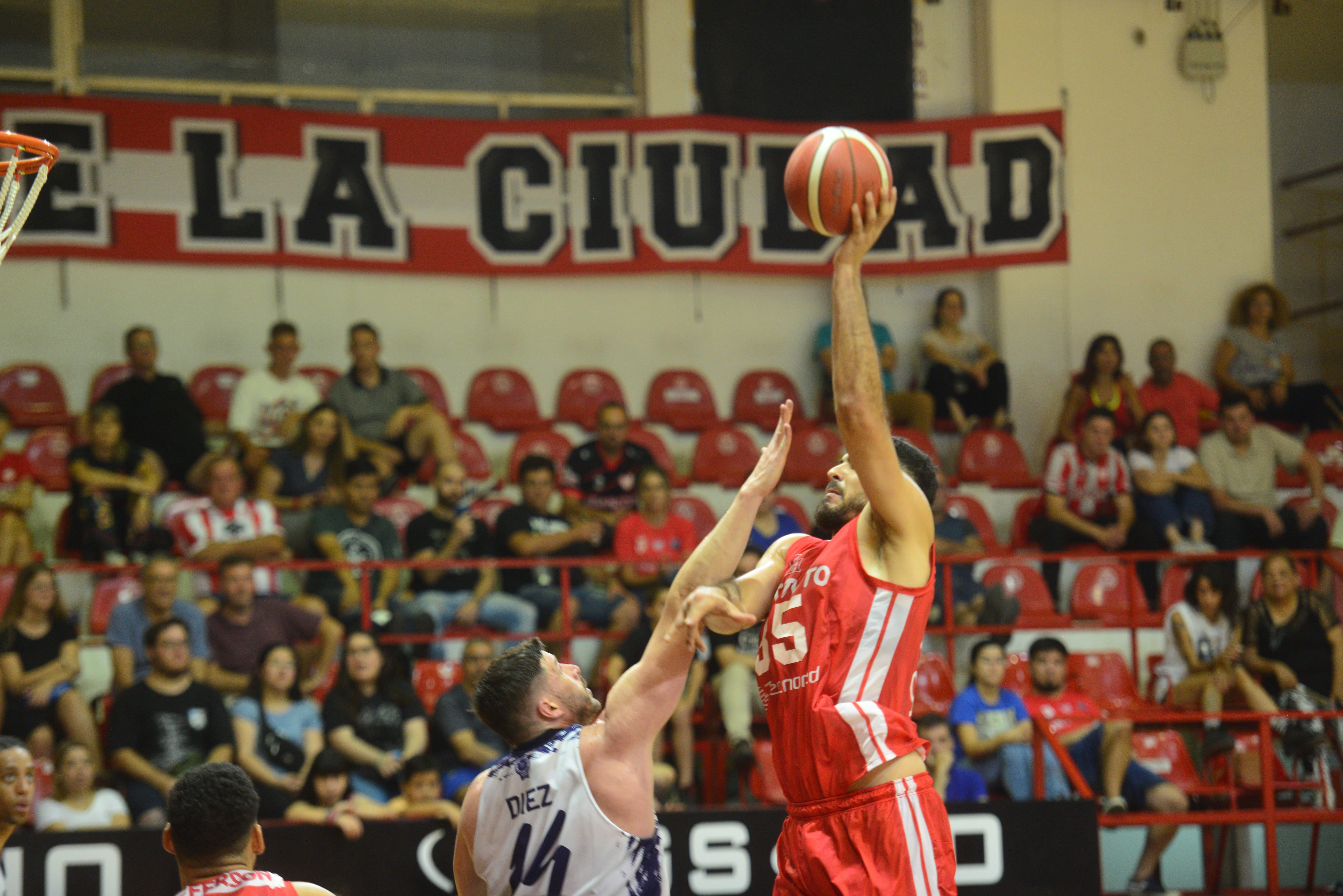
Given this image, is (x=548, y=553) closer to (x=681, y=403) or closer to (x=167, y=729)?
(x=681, y=403)

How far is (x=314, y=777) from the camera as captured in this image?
7.27 meters

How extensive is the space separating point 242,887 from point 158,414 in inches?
281

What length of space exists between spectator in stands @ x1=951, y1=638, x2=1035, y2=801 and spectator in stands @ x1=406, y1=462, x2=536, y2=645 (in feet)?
8.46

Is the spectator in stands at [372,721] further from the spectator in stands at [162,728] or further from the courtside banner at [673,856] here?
the courtside banner at [673,856]

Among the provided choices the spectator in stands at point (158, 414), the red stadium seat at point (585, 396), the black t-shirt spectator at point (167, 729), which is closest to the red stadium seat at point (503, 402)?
the red stadium seat at point (585, 396)

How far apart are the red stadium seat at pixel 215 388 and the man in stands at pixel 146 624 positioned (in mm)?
2781

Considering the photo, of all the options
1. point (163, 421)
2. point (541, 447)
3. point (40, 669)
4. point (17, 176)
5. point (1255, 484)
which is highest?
point (17, 176)

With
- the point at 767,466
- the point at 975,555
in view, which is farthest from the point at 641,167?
the point at 767,466

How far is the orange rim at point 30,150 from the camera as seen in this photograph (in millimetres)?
4137

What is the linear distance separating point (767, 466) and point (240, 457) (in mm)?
6930

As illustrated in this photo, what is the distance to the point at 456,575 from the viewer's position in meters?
9.05

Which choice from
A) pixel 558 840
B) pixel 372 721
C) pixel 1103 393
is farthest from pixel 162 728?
pixel 1103 393

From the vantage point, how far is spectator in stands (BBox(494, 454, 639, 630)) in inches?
354

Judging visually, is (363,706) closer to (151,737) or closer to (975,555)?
(151,737)
